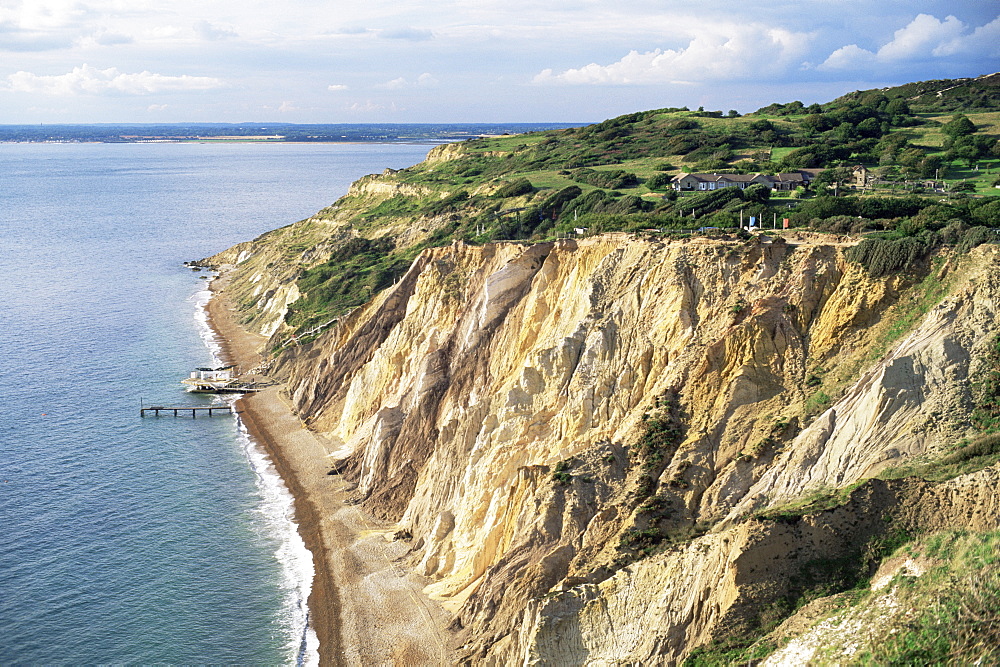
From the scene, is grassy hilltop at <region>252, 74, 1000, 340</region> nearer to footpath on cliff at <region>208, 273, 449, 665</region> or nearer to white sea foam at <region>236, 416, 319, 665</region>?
footpath on cliff at <region>208, 273, 449, 665</region>

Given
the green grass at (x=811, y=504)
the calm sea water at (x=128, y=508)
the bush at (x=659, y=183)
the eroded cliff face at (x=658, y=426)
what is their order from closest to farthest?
the green grass at (x=811, y=504) → the eroded cliff face at (x=658, y=426) → the calm sea water at (x=128, y=508) → the bush at (x=659, y=183)

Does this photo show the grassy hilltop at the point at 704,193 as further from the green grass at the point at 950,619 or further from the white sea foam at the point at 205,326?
the green grass at the point at 950,619

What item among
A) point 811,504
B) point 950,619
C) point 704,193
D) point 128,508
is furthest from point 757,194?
point 128,508

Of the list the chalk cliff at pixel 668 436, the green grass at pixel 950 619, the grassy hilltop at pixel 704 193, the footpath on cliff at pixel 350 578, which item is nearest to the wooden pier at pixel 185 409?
the footpath on cliff at pixel 350 578

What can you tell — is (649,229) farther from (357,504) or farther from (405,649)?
(405,649)

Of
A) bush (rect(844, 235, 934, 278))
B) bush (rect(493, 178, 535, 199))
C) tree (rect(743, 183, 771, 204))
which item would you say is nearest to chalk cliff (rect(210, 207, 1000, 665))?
bush (rect(844, 235, 934, 278))

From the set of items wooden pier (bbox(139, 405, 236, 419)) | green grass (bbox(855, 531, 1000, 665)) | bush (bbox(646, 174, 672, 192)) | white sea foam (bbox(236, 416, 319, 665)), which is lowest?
white sea foam (bbox(236, 416, 319, 665))

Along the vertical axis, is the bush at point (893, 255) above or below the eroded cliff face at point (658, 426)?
above

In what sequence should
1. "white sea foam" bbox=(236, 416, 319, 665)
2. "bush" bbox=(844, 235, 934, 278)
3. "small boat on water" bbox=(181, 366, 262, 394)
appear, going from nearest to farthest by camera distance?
"bush" bbox=(844, 235, 934, 278) < "white sea foam" bbox=(236, 416, 319, 665) < "small boat on water" bbox=(181, 366, 262, 394)
